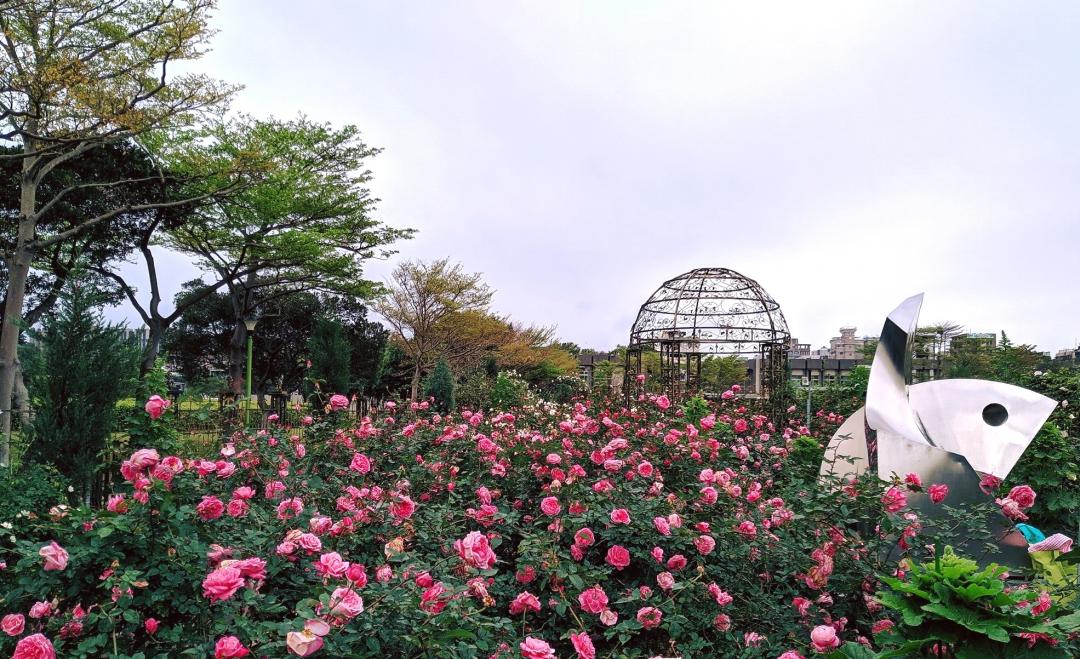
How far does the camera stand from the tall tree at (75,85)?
9.41 meters

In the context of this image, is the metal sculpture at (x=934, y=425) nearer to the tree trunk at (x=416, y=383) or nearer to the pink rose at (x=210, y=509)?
the pink rose at (x=210, y=509)

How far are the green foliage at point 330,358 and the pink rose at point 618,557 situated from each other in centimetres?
1306

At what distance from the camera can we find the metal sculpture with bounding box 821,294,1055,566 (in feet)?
12.1

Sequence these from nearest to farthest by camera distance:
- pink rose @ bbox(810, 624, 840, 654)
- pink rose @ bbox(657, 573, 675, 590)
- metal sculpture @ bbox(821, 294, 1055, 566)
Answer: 1. pink rose @ bbox(810, 624, 840, 654)
2. pink rose @ bbox(657, 573, 675, 590)
3. metal sculpture @ bbox(821, 294, 1055, 566)

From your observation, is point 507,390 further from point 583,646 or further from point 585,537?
point 583,646

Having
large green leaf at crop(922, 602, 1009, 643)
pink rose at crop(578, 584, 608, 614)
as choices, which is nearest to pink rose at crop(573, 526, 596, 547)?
pink rose at crop(578, 584, 608, 614)

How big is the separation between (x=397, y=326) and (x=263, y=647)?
20.7 m

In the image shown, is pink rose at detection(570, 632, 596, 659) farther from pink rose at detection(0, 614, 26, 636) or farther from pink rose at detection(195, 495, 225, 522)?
pink rose at detection(0, 614, 26, 636)

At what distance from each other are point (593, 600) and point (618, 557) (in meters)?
0.23

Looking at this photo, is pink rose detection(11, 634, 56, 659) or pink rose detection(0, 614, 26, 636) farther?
pink rose detection(0, 614, 26, 636)

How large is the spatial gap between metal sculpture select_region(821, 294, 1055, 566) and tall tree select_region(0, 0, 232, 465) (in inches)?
417

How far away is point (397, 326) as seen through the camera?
A: 856 inches

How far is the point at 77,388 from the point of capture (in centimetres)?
545

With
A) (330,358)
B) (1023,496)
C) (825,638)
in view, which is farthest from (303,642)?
(330,358)
